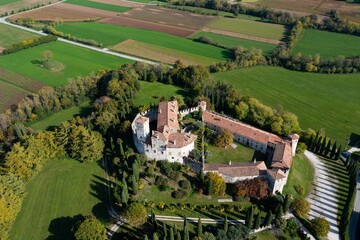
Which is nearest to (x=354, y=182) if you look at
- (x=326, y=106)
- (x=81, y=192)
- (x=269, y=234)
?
(x=269, y=234)

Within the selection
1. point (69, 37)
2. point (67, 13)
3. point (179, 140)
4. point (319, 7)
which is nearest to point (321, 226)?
point (179, 140)

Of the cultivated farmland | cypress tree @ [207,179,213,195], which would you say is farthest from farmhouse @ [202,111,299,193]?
the cultivated farmland

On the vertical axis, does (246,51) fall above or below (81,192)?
above

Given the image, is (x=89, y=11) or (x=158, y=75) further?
(x=89, y=11)

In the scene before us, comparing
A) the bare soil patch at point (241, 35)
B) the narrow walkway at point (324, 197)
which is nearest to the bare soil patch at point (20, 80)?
the bare soil patch at point (241, 35)

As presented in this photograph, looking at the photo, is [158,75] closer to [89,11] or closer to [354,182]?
[354,182]

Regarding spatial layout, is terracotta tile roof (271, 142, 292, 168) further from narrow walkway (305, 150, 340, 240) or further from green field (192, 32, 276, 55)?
green field (192, 32, 276, 55)

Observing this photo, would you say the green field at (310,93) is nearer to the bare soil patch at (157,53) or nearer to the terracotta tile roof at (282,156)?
the bare soil patch at (157,53)
